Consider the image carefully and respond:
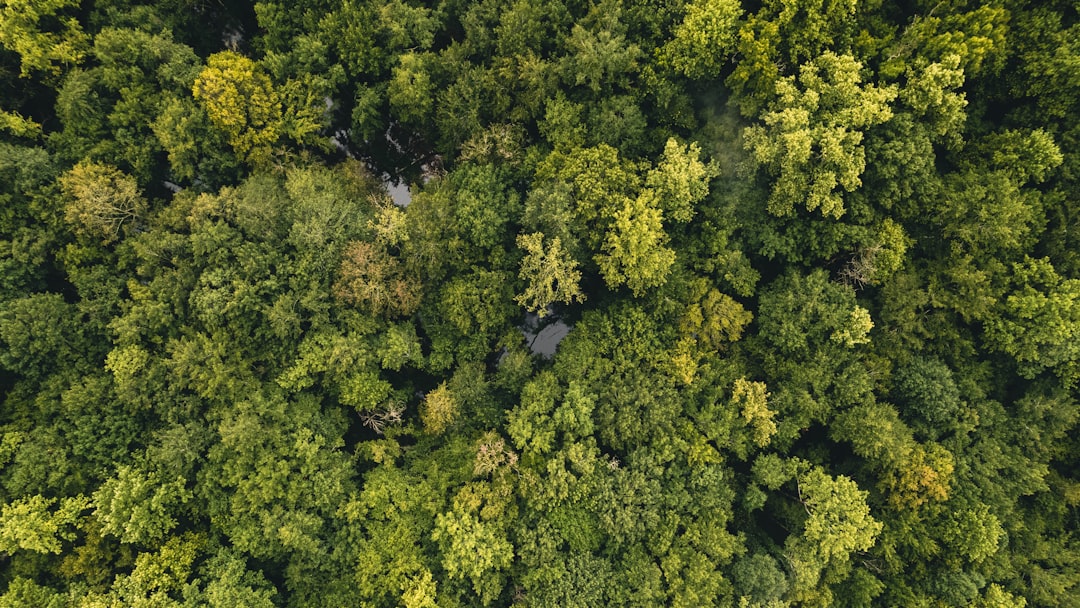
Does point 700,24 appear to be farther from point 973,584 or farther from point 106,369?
point 106,369

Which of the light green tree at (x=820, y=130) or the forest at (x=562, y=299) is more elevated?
the light green tree at (x=820, y=130)

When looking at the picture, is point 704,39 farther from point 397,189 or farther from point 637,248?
point 397,189

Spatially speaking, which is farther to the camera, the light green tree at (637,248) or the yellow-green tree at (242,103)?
the yellow-green tree at (242,103)

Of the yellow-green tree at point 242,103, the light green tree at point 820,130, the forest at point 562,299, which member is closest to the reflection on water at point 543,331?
the forest at point 562,299

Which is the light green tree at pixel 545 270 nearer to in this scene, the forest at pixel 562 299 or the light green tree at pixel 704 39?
the forest at pixel 562 299

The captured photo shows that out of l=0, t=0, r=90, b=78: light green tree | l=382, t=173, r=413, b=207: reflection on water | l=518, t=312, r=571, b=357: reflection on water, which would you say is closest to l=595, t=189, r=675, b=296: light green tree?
l=518, t=312, r=571, b=357: reflection on water

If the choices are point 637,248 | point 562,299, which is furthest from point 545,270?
point 637,248

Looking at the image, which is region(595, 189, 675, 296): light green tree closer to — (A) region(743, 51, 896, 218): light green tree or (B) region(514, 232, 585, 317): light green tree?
(B) region(514, 232, 585, 317): light green tree
